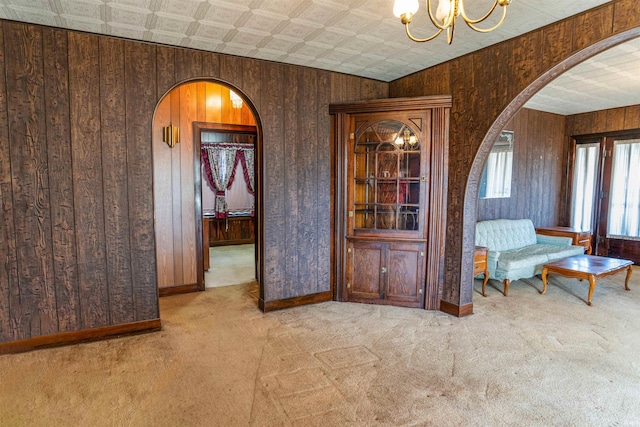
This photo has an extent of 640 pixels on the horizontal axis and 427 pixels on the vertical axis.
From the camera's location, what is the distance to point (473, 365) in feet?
9.35

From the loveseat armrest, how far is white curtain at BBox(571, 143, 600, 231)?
3.97ft

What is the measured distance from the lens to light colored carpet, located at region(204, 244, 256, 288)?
5215mm

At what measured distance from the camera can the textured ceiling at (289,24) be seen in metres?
2.63

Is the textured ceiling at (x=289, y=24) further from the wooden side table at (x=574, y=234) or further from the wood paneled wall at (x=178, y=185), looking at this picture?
the wooden side table at (x=574, y=234)

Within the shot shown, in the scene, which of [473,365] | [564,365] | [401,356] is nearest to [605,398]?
[564,365]

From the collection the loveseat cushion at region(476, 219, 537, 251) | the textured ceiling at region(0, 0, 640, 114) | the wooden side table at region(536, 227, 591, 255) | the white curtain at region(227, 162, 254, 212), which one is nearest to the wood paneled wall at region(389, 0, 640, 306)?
the textured ceiling at region(0, 0, 640, 114)

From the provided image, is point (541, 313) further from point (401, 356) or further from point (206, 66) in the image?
point (206, 66)

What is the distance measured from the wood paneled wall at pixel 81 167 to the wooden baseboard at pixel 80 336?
5cm

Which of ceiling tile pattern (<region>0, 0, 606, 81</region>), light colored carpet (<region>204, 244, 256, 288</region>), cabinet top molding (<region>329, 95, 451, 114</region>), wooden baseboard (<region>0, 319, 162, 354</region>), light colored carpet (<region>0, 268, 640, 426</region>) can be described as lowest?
light colored carpet (<region>0, 268, 640, 426</region>)

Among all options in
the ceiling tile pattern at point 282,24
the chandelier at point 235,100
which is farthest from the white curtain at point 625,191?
the chandelier at point 235,100

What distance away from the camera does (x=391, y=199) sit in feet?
13.6

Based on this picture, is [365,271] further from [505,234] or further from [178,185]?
A: [505,234]

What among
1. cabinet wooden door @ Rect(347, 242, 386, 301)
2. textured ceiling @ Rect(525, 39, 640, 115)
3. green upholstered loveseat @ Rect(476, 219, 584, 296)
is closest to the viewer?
textured ceiling @ Rect(525, 39, 640, 115)

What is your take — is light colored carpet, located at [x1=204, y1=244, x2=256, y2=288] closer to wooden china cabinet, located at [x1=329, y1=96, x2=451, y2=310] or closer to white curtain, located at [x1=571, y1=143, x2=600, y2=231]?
wooden china cabinet, located at [x1=329, y1=96, x2=451, y2=310]
